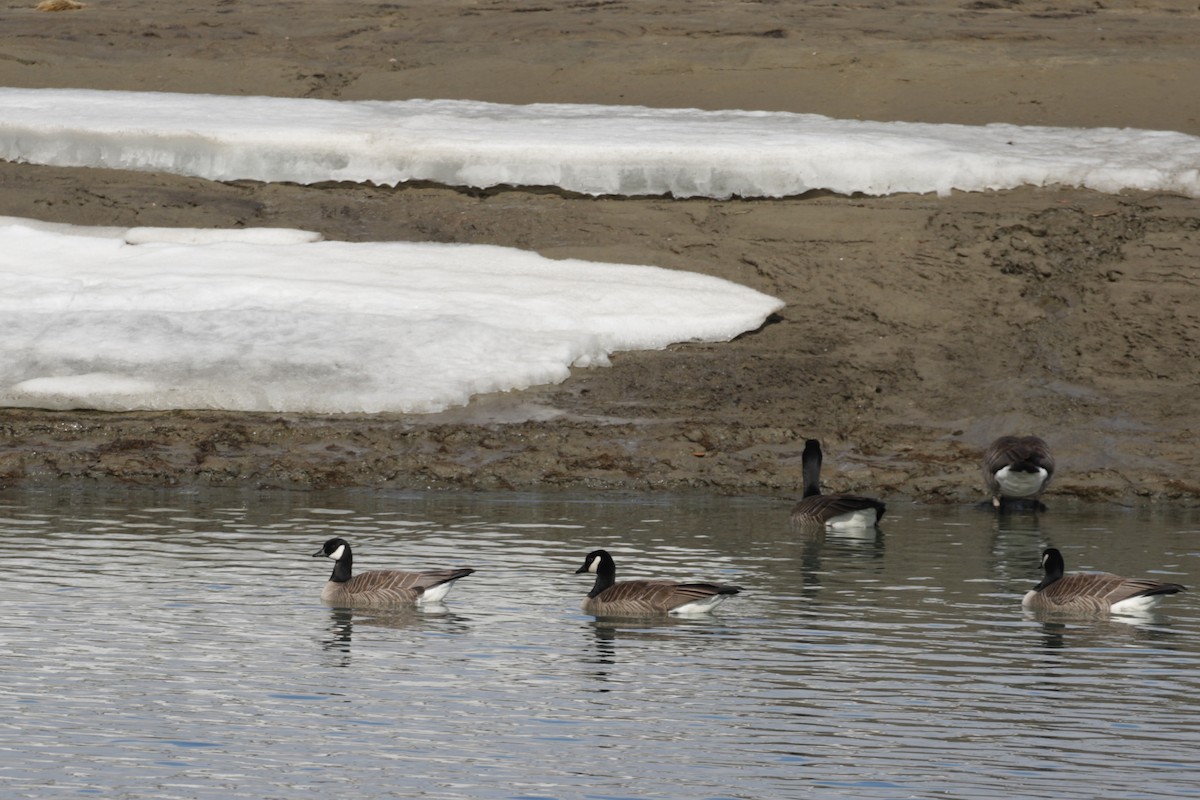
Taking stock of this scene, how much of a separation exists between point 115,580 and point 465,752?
608 cm

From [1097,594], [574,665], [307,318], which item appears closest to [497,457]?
[307,318]

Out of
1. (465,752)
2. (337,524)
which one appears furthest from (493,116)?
(465,752)

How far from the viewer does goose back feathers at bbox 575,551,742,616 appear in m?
14.0

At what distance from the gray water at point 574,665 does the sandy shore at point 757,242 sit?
222cm

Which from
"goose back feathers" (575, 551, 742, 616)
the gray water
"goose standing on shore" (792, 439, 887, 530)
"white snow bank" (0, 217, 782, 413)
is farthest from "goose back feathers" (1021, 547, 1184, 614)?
"white snow bank" (0, 217, 782, 413)

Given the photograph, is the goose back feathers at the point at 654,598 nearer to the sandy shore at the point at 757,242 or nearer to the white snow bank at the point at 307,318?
the sandy shore at the point at 757,242

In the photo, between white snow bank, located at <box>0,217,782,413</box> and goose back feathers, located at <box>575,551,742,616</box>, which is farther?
white snow bank, located at <box>0,217,782,413</box>

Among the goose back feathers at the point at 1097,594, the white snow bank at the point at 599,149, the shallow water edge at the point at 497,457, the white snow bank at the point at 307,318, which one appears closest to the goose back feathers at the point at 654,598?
the goose back feathers at the point at 1097,594

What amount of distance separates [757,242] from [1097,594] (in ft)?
45.4

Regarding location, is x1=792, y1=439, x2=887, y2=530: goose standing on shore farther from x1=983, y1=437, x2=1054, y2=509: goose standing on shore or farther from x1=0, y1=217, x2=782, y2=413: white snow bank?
x1=0, y1=217, x2=782, y2=413: white snow bank

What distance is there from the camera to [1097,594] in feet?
47.0

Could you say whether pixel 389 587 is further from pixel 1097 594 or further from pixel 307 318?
pixel 307 318

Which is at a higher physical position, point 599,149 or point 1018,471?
point 599,149

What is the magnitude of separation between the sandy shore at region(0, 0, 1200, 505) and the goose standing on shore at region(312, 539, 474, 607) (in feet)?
19.9
